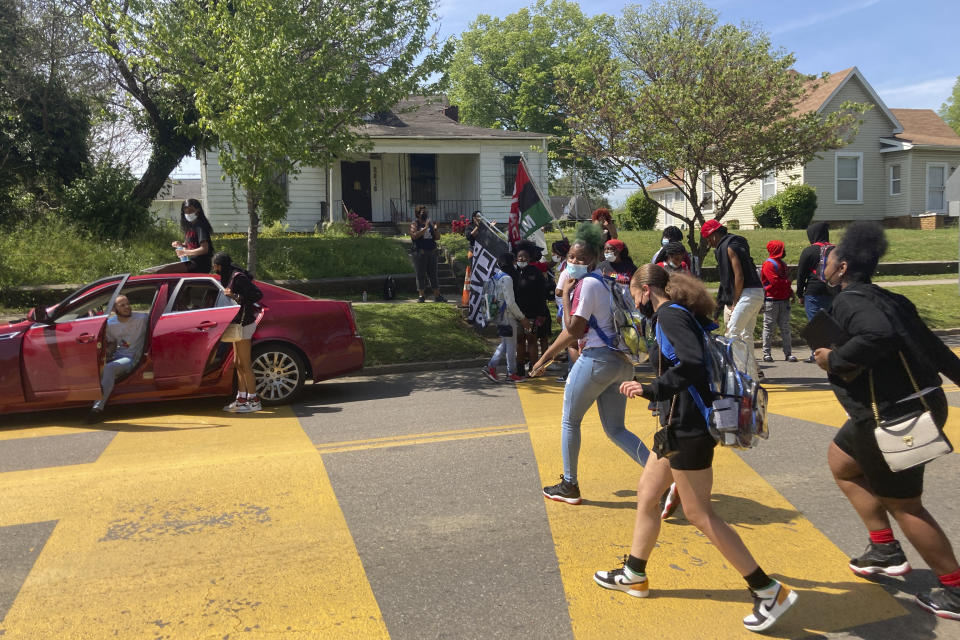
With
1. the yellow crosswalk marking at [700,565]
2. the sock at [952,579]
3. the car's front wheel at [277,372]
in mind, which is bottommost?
the yellow crosswalk marking at [700,565]

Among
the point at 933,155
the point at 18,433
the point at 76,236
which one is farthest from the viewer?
the point at 933,155

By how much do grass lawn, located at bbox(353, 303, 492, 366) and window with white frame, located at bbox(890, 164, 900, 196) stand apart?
24.3 meters

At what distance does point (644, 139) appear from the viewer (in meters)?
13.7

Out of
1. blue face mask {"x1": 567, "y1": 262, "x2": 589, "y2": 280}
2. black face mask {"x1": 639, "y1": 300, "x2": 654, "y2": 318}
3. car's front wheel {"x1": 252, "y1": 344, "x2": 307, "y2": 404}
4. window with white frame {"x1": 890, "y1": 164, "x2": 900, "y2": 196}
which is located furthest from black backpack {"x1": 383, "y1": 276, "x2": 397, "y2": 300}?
window with white frame {"x1": 890, "y1": 164, "x2": 900, "y2": 196}

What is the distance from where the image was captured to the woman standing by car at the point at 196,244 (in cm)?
1039

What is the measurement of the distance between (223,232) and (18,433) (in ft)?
59.3

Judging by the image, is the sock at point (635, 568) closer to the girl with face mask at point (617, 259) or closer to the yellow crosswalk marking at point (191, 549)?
the yellow crosswalk marking at point (191, 549)

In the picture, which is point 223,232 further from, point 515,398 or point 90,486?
point 90,486

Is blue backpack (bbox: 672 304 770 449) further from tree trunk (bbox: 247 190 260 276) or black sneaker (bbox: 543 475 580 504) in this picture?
tree trunk (bbox: 247 190 260 276)

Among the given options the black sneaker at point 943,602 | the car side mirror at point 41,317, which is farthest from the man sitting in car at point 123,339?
the black sneaker at point 943,602

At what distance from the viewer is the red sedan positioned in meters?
7.35

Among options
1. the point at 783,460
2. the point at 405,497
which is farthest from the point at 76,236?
the point at 783,460

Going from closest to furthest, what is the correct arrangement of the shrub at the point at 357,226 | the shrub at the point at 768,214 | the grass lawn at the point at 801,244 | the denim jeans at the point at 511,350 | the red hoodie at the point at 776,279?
the denim jeans at the point at 511,350, the red hoodie at the point at 776,279, the grass lawn at the point at 801,244, the shrub at the point at 357,226, the shrub at the point at 768,214

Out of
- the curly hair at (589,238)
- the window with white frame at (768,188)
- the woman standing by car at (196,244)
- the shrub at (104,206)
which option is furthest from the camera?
the window with white frame at (768,188)
